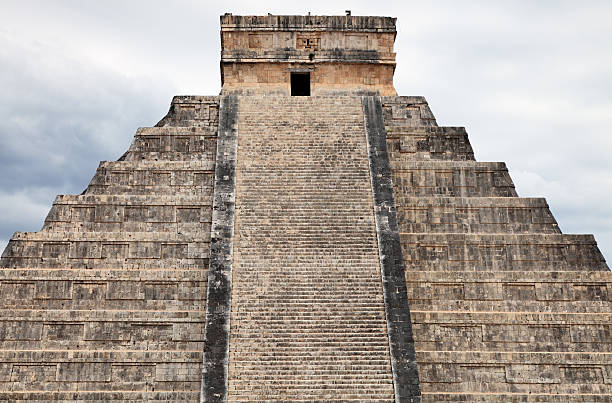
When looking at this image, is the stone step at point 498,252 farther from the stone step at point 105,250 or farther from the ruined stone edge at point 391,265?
the stone step at point 105,250

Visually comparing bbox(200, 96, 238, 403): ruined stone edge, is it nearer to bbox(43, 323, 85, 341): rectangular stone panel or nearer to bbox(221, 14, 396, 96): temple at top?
bbox(221, 14, 396, 96): temple at top

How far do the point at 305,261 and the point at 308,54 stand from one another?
23.7 feet

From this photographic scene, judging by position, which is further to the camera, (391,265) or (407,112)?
(407,112)

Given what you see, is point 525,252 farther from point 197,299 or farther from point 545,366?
point 197,299

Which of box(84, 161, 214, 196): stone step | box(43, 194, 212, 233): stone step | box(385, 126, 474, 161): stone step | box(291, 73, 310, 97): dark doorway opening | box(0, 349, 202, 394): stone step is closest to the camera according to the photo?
box(0, 349, 202, 394): stone step

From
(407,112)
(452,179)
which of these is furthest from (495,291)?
(407,112)

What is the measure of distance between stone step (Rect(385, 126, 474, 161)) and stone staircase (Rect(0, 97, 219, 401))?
4.62 meters

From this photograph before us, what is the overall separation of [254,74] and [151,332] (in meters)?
8.26

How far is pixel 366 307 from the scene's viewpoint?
Answer: 1441cm

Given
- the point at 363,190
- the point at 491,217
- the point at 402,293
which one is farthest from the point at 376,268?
the point at 491,217

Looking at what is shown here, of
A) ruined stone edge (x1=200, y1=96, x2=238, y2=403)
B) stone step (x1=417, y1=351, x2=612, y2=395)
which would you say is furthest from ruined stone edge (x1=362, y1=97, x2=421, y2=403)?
ruined stone edge (x1=200, y1=96, x2=238, y2=403)

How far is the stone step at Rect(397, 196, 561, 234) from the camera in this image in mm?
16531

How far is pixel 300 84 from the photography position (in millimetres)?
21188

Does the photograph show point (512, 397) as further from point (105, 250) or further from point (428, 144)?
point (105, 250)
